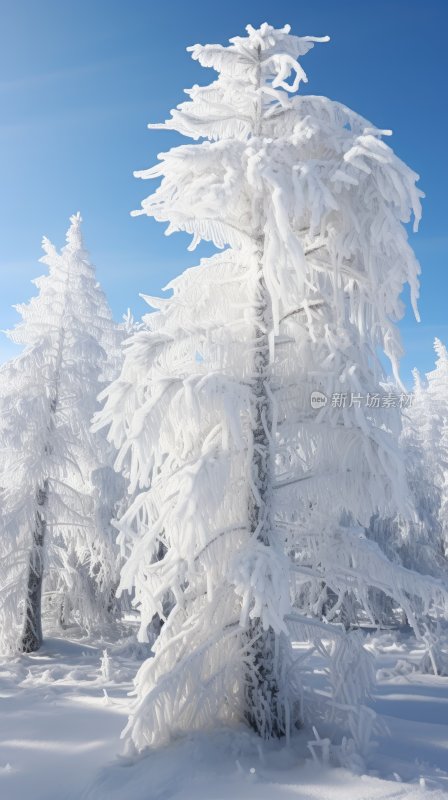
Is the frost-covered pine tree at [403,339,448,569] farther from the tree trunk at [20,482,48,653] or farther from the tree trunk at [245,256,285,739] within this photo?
the tree trunk at [245,256,285,739]

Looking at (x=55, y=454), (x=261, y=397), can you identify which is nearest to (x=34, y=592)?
(x=55, y=454)

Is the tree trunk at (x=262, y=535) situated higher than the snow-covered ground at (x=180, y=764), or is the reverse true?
the tree trunk at (x=262, y=535)

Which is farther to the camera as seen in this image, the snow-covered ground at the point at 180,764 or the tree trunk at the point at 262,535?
→ the tree trunk at the point at 262,535

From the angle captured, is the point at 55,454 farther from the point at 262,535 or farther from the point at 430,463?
the point at 430,463

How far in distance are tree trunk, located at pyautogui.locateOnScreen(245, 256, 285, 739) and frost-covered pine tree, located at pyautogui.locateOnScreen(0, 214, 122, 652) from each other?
28.2 feet

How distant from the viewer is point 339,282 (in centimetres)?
614

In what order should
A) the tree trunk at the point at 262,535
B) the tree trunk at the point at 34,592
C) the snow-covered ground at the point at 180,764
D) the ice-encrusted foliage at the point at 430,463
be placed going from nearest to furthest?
the snow-covered ground at the point at 180,764
the tree trunk at the point at 262,535
the tree trunk at the point at 34,592
the ice-encrusted foliage at the point at 430,463

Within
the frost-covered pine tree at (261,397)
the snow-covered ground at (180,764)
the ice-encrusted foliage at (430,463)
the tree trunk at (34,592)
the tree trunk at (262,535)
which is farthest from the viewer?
A: the ice-encrusted foliage at (430,463)

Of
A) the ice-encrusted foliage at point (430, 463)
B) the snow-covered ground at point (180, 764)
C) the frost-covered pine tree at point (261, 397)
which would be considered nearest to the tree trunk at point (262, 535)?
the frost-covered pine tree at point (261, 397)

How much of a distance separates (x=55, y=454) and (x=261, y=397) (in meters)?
8.87

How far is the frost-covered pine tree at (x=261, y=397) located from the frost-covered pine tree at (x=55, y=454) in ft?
26.1

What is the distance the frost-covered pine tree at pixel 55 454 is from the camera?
1305 centimetres

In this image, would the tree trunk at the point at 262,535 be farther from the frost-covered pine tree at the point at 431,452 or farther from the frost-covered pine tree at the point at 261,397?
the frost-covered pine tree at the point at 431,452

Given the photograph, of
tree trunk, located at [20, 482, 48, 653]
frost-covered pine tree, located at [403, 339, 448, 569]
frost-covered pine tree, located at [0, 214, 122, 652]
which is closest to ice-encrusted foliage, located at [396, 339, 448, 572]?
frost-covered pine tree, located at [403, 339, 448, 569]
